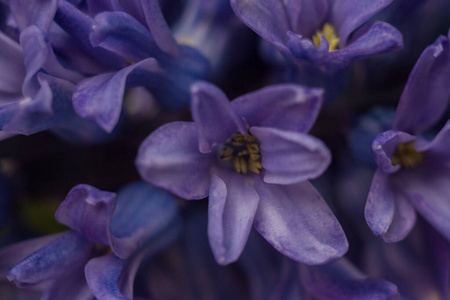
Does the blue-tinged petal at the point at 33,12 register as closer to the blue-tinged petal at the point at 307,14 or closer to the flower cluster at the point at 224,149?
the flower cluster at the point at 224,149

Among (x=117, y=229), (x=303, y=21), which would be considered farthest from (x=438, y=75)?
(x=117, y=229)

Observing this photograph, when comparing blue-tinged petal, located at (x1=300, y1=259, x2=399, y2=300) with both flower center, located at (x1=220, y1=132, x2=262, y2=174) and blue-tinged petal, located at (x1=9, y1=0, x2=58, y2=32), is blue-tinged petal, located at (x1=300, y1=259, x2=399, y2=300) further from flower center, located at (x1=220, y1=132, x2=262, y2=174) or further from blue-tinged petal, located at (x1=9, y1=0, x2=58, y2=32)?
blue-tinged petal, located at (x1=9, y1=0, x2=58, y2=32)

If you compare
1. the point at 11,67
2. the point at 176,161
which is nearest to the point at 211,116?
the point at 176,161

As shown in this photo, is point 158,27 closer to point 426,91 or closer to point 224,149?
point 224,149

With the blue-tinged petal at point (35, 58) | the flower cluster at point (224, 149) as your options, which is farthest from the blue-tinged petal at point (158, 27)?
the blue-tinged petal at point (35, 58)

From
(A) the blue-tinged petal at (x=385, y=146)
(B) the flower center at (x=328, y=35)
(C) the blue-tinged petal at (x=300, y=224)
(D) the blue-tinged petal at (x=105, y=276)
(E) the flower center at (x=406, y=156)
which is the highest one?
(B) the flower center at (x=328, y=35)

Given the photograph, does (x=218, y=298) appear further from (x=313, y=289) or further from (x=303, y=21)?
(x=303, y=21)

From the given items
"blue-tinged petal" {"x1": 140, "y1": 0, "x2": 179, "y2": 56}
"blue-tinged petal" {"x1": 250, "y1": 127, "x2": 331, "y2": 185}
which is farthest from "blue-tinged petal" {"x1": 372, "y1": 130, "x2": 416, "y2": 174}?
"blue-tinged petal" {"x1": 140, "y1": 0, "x2": 179, "y2": 56}

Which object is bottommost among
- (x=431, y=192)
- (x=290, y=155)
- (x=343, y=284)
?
(x=343, y=284)
